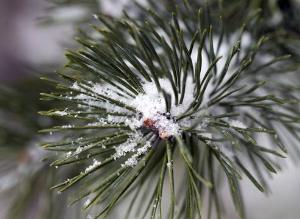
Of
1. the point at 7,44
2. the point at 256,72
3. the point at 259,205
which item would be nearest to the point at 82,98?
the point at 256,72

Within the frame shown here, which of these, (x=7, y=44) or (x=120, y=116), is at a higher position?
(x=7, y=44)

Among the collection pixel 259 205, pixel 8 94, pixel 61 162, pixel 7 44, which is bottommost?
pixel 259 205

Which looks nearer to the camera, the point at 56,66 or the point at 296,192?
the point at 56,66

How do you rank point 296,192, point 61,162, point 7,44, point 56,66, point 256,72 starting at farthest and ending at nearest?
1. point 7,44
2. point 296,192
3. point 56,66
4. point 256,72
5. point 61,162

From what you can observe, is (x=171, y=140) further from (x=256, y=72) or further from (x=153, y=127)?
(x=256, y=72)

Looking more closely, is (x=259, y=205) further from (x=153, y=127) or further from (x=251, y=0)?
(x=153, y=127)

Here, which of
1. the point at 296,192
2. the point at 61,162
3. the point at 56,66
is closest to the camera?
the point at 61,162
